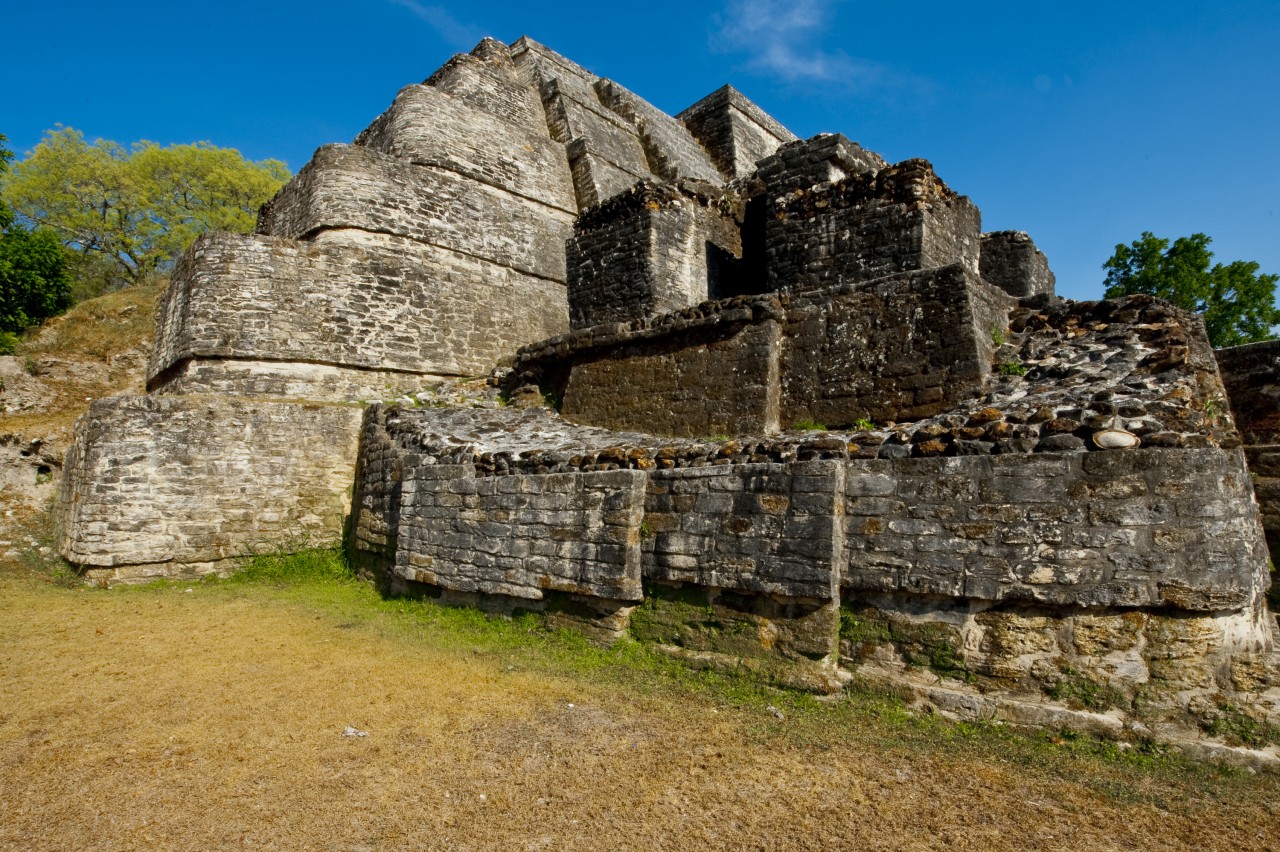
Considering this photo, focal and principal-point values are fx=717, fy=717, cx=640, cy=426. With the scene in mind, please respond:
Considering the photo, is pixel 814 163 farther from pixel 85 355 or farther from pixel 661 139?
pixel 85 355

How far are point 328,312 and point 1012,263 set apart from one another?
1071cm

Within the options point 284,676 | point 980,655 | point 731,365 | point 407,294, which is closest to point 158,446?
point 407,294

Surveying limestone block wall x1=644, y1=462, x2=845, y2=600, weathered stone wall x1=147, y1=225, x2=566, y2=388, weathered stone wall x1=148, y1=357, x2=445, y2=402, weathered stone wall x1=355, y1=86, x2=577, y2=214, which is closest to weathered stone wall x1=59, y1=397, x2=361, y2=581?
weathered stone wall x1=148, y1=357, x2=445, y2=402

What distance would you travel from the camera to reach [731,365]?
7852 millimetres

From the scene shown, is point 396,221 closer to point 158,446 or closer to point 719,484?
point 158,446

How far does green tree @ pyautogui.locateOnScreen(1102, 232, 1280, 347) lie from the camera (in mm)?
19156

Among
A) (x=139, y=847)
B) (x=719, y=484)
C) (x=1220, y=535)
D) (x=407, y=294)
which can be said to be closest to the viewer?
(x=139, y=847)

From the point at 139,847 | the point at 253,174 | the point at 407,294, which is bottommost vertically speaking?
the point at 139,847

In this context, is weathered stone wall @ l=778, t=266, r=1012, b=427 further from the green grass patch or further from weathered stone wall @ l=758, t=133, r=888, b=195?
weathered stone wall @ l=758, t=133, r=888, b=195

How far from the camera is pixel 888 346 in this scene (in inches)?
277

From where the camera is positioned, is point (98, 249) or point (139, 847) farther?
point (98, 249)

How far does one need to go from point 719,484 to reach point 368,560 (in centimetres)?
559

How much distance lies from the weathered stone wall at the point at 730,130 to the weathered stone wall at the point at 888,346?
463 inches

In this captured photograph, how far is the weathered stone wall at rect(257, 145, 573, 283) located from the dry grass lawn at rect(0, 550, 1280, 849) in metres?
8.06
